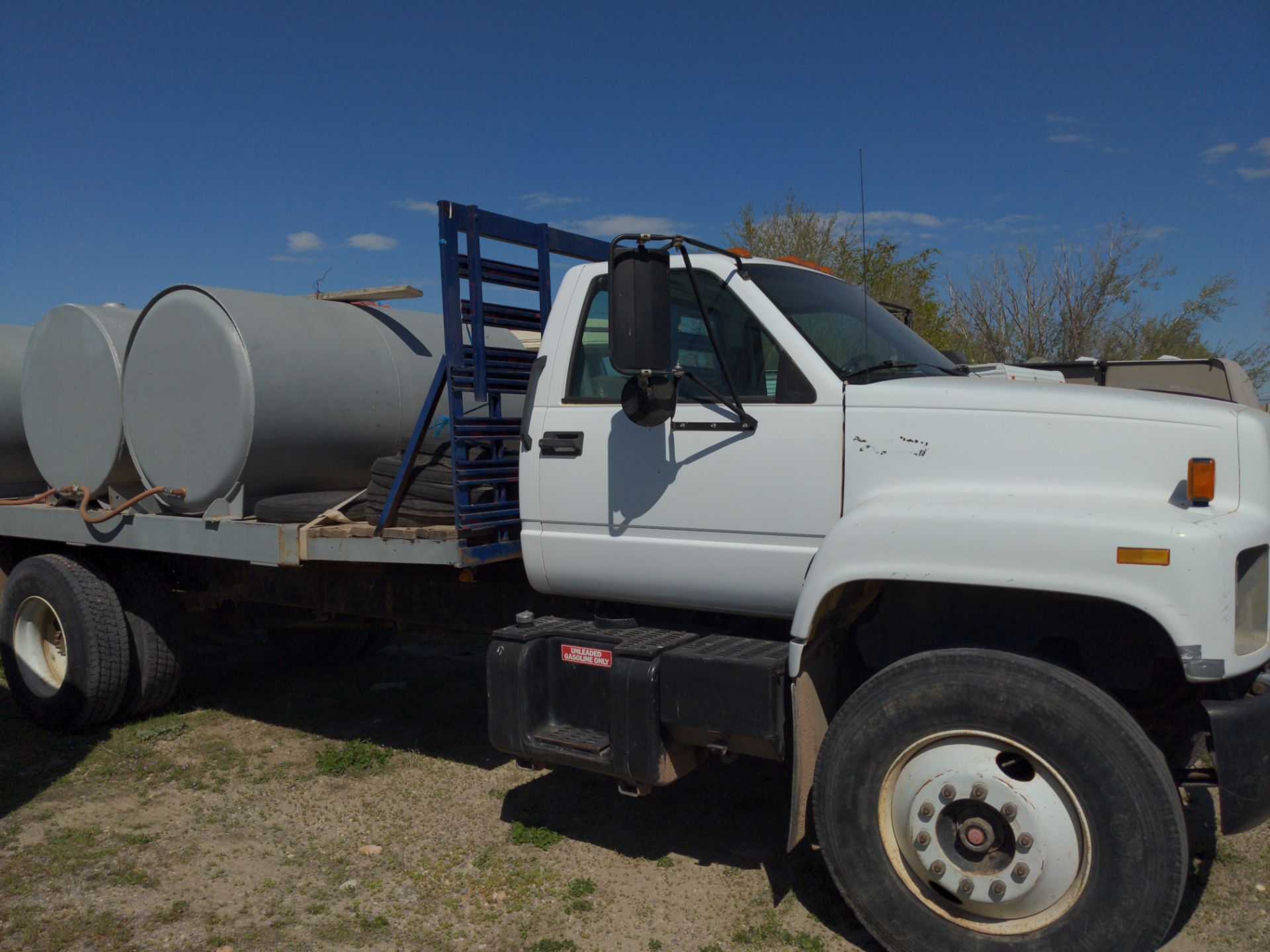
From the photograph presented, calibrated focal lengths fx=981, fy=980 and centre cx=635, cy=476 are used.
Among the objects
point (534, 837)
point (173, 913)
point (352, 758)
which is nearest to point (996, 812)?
point (534, 837)

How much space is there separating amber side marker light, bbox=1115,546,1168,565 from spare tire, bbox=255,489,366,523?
3.47 m

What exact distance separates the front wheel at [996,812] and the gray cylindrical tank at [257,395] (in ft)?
10.0

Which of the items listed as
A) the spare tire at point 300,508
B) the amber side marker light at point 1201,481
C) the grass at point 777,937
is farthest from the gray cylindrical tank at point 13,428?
the amber side marker light at point 1201,481

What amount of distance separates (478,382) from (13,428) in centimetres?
399

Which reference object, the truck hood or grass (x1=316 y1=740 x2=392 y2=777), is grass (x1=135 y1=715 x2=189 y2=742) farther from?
the truck hood

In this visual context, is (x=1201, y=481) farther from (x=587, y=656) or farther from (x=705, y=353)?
(x=587, y=656)

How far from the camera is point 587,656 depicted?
3.91 metres

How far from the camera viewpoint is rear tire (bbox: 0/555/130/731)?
574 cm

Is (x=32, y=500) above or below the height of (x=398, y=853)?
above

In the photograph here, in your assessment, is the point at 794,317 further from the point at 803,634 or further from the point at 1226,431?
the point at 1226,431

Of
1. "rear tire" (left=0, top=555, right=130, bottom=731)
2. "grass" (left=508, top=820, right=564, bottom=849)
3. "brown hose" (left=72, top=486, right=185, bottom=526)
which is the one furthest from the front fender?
"rear tire" (left=0, top=555, right=130, bottom=731)

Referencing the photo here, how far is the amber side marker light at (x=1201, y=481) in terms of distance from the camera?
2.90 m

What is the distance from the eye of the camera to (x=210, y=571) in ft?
19.3

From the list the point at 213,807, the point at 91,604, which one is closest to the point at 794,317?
the point at 213,807
